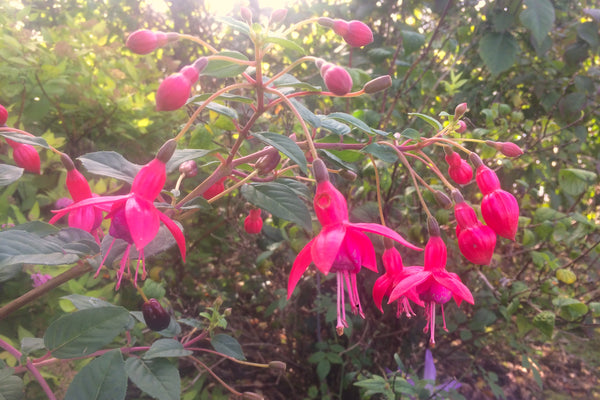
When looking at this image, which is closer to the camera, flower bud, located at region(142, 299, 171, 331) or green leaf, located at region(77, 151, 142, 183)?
green leaf, located at region(77, 151, 142, 183)

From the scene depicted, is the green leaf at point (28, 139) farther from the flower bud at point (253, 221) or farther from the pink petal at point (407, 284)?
the pink petal at point (407, 284)

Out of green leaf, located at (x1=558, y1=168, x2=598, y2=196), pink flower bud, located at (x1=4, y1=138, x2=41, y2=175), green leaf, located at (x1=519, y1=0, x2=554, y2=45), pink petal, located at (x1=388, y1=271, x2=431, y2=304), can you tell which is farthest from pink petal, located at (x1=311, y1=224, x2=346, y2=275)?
green leaf, located at (x1=519, y1=0, x2=554, y2=45)

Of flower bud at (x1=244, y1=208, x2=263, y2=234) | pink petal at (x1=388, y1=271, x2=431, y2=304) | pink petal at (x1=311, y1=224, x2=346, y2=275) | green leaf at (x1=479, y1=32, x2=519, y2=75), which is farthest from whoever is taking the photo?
green leaf at (x1=479, y1=32, x2=519, y2=75)

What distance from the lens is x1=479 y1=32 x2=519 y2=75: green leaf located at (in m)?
1.41

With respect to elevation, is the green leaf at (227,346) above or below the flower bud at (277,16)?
below

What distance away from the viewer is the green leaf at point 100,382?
1.47 ft

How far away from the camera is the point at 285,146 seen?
47 centimetres

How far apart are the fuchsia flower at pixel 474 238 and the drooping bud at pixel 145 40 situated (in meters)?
0.49

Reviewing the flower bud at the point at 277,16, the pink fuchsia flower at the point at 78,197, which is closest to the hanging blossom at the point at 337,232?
the flower bud at the point at 277,16

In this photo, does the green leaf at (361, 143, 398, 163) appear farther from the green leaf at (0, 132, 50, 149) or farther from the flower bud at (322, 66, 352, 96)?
the green leaf at (0, 132, 50, 149)

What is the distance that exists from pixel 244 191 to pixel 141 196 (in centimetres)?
15

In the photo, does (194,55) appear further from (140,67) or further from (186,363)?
(186,363)

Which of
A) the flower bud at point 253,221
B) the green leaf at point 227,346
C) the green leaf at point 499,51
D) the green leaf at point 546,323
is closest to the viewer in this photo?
the green leaf at point 227,346

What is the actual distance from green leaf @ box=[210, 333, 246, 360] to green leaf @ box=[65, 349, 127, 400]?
0.81ft
